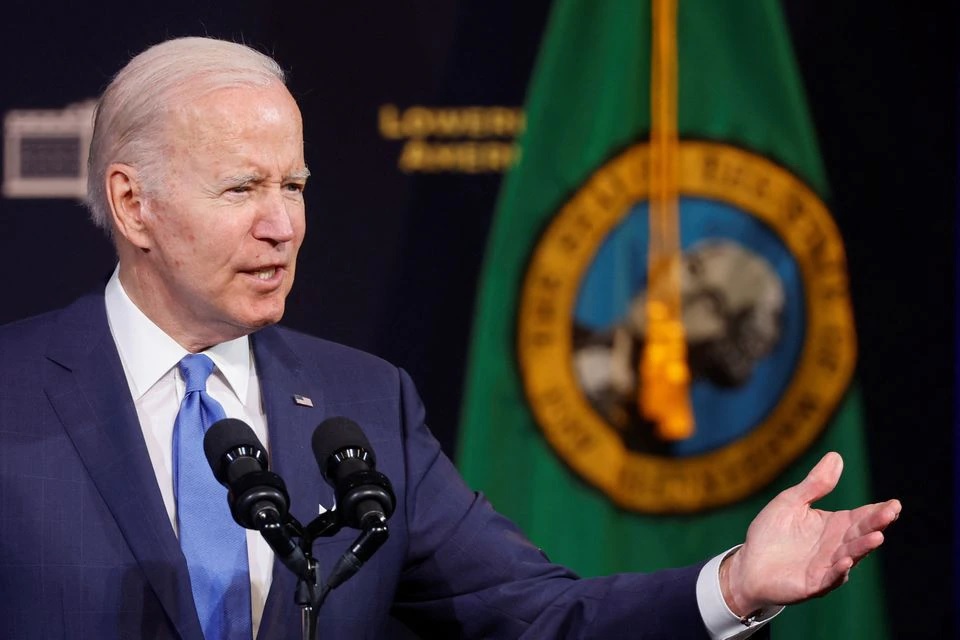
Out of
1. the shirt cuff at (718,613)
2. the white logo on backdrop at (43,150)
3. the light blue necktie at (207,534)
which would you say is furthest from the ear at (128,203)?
the white logo on backdrop at (43,150)

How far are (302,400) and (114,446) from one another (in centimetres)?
27

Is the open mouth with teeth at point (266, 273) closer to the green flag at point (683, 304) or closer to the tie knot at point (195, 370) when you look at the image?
the tie knot at point (195, 370)

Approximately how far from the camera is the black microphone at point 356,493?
139 cm

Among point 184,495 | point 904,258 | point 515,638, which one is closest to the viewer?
point 184,495

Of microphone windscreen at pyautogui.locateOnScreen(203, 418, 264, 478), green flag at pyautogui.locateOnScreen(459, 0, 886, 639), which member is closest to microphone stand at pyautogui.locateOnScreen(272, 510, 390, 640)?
microphone windscreen at pyautogui.locateOnScreen(203, 418, 264, 478)

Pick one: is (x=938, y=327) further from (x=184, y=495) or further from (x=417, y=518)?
(x=184, y=495)

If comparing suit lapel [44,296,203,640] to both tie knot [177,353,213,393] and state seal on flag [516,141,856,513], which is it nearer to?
tie knot [177,353,213,393]

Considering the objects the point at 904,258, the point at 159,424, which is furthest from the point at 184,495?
the point at 904,258

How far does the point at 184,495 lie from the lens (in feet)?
5.61

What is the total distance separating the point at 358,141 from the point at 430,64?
0.23 meters

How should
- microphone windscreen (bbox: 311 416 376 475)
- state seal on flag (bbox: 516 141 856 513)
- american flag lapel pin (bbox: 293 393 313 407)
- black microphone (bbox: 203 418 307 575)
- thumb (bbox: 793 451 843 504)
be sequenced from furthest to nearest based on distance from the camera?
1. state seal on flag (bbox: 516 141 856 513)
2. american flag lapel pin (bbox: 293 393 313 407)
3. thumb (bbox: 793 451 843 504)
4. microphone windscreen (bbox: 311 416 376 475)
5. black microphone (bbox: 203 418 307 575)

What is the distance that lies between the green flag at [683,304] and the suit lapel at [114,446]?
50.1 inches

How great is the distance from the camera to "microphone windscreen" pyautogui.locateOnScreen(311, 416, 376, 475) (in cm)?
147

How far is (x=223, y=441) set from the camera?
1442 millimetres
